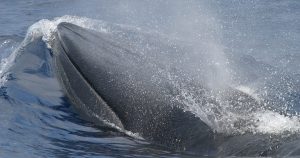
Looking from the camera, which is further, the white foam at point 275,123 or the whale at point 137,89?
the whale at point 137,89

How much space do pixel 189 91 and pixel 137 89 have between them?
906mm

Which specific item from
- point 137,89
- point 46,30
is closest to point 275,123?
point 137,89

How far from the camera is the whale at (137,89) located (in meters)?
9.80

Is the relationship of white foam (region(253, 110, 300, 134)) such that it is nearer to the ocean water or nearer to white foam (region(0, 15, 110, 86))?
the ocean water

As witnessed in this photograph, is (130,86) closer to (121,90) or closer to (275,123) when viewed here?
(121,90)

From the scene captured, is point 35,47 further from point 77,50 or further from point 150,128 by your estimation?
point 150,128

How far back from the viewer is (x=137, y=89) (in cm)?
1106

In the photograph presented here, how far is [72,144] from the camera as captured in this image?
10.2 meters

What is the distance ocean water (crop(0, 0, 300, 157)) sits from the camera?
989 cm

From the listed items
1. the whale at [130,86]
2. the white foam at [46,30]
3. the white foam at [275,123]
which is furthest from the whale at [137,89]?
the white foam at [46,30]

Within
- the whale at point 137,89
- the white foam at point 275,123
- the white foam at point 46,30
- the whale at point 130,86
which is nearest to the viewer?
the white foam at point 275,123

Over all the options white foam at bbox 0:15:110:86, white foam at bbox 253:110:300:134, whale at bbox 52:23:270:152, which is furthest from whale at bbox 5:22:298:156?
white foam at bbox 0:15:110:86

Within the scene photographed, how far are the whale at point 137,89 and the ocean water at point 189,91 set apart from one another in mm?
63

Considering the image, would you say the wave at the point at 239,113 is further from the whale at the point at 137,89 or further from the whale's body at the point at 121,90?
the whale's body at the point at 121,90
